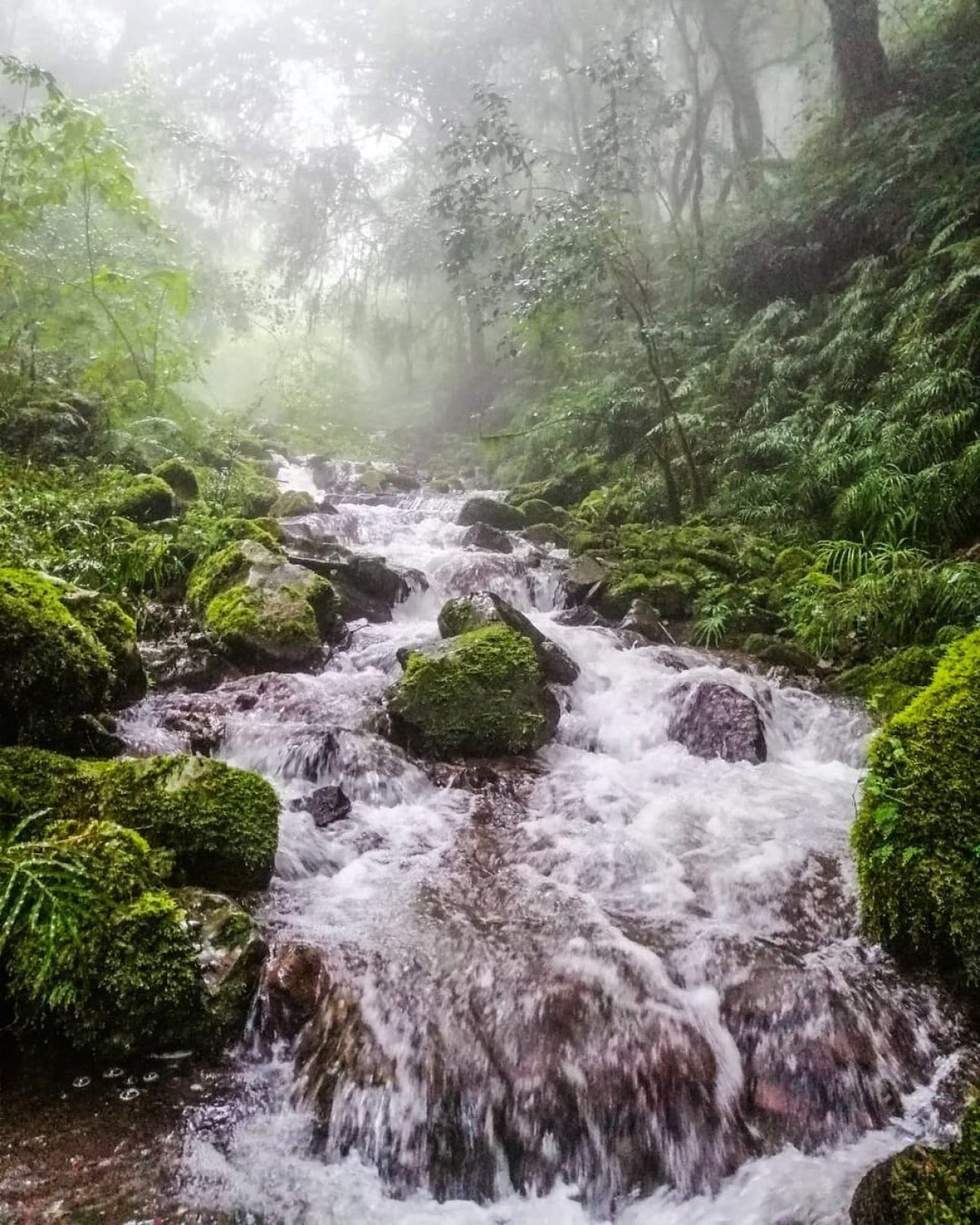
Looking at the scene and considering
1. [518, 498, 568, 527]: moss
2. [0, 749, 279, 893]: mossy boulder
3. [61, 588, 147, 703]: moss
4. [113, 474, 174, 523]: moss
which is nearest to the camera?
[0, 749, 279, 893]: mossy boulder

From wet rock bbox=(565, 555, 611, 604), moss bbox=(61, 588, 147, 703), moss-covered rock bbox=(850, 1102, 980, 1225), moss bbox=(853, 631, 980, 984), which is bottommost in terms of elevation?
moss-covered rock bbox=(850, 1102, 980, 1225)

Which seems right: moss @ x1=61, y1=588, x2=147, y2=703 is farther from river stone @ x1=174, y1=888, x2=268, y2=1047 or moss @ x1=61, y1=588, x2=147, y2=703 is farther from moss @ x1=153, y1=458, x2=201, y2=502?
moss @ x1=153, y1=458, x2=201, y2=502

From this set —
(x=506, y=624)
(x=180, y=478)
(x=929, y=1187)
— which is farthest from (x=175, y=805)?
(x=180, y=478)

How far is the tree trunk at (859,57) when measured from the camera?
13547 millimetres

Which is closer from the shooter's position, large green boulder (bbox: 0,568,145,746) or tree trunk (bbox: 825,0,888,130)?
large green boulder (bbox: 0,568,145,746)

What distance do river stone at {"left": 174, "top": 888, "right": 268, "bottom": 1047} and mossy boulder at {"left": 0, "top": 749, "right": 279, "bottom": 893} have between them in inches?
14.0

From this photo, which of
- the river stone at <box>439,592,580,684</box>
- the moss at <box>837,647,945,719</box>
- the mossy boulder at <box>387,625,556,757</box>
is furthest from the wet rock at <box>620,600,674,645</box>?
the mossy boulder at <box>387,625,556,757</box>

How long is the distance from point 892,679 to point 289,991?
17.9 ft

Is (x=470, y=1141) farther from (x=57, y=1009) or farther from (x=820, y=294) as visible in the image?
(x=820, y=294)

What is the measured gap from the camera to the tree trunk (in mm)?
13547

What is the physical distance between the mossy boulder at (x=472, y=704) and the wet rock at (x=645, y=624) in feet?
7.55

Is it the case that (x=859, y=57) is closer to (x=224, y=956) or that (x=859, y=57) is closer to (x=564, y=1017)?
(x=564, y=1017)

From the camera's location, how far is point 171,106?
2464 centimetres

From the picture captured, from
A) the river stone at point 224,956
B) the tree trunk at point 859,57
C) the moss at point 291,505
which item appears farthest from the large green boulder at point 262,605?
the tree trunk at point 859,57
